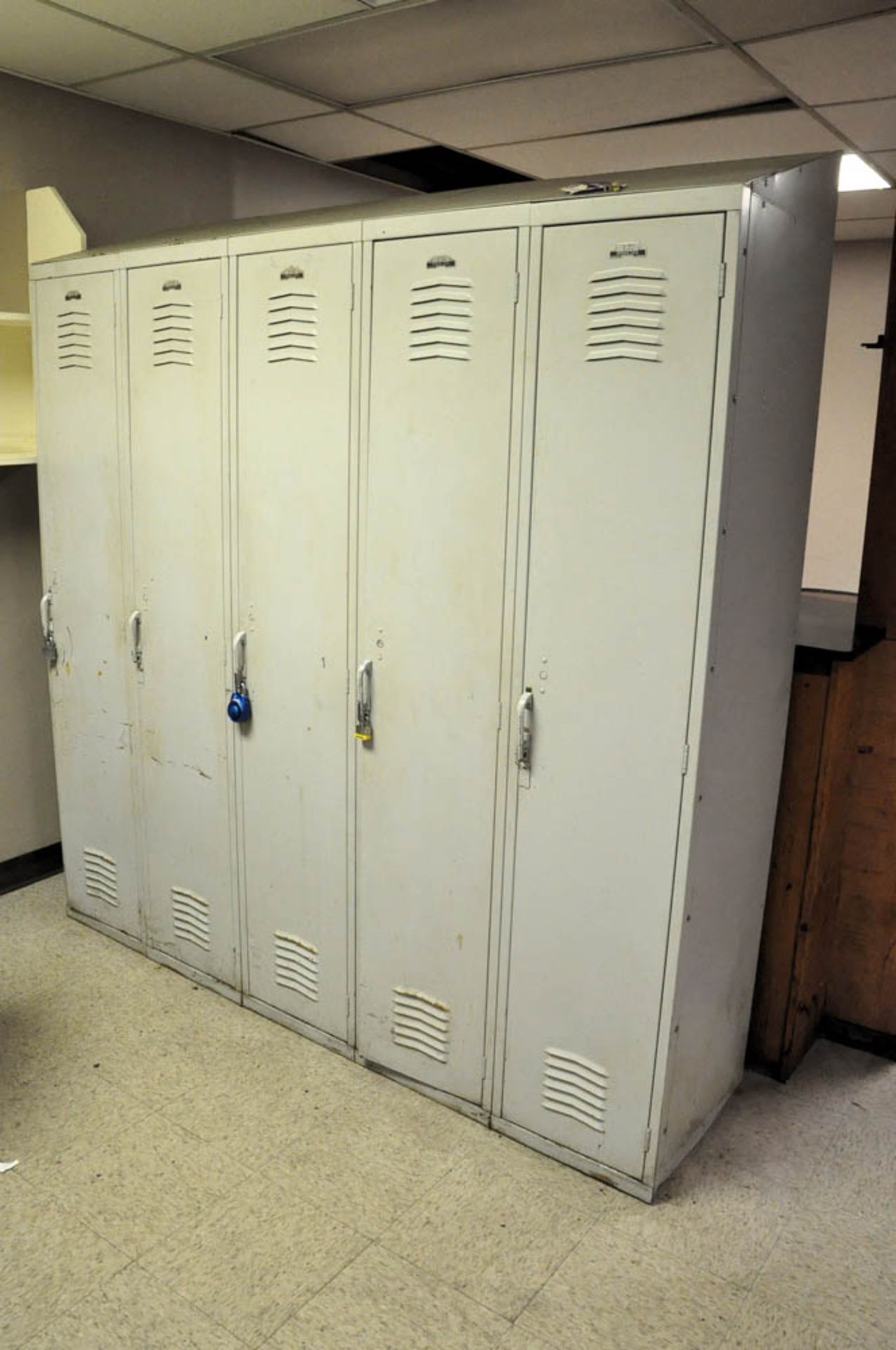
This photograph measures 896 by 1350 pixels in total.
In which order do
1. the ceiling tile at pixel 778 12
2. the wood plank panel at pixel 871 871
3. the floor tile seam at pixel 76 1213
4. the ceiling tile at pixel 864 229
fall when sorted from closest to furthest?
the floor tile seam at pixel 76 1213 < the ceiling tile at pixel 778 12 < the wood plank panel at pixel 871 871 < the ceiling tile at pixel 864 229

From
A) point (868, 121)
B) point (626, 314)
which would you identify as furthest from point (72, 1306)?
point (868, 121)

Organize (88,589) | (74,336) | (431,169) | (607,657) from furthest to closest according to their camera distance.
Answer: (431,169) → (88,589) → (74,336) → (607,657)

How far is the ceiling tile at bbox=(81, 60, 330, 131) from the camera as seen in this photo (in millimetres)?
3340

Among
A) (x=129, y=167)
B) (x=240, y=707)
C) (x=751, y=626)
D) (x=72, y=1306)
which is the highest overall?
(x=129, y=167)

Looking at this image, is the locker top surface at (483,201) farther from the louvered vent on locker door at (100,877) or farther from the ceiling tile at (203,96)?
the louvered vent on locker door at (100,877)

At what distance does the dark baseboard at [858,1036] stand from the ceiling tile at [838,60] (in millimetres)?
2789

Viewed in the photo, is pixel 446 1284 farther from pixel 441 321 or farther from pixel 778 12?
pixel 778 12

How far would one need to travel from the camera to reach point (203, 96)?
141 inches

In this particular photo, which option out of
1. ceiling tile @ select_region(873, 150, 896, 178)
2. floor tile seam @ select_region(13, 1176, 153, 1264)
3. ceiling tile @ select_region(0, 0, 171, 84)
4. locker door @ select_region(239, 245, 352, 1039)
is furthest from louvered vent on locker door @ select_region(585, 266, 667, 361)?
ceiling tile @ select_region(873, 150, 896, 178)

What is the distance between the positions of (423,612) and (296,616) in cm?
45

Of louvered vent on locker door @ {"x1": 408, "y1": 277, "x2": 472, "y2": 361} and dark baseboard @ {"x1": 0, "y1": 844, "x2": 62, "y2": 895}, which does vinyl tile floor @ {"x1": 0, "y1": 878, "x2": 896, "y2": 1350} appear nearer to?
dark baseboard @ {"x1": 0, "y1": 844, "x2": 62, "y2": 895}

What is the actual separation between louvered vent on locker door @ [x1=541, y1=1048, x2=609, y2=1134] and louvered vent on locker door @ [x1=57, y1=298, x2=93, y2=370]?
2.46 metres

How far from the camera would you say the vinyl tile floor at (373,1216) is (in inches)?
82.6

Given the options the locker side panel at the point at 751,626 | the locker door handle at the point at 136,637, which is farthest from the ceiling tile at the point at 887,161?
the locker door handle at the point at 136,637
